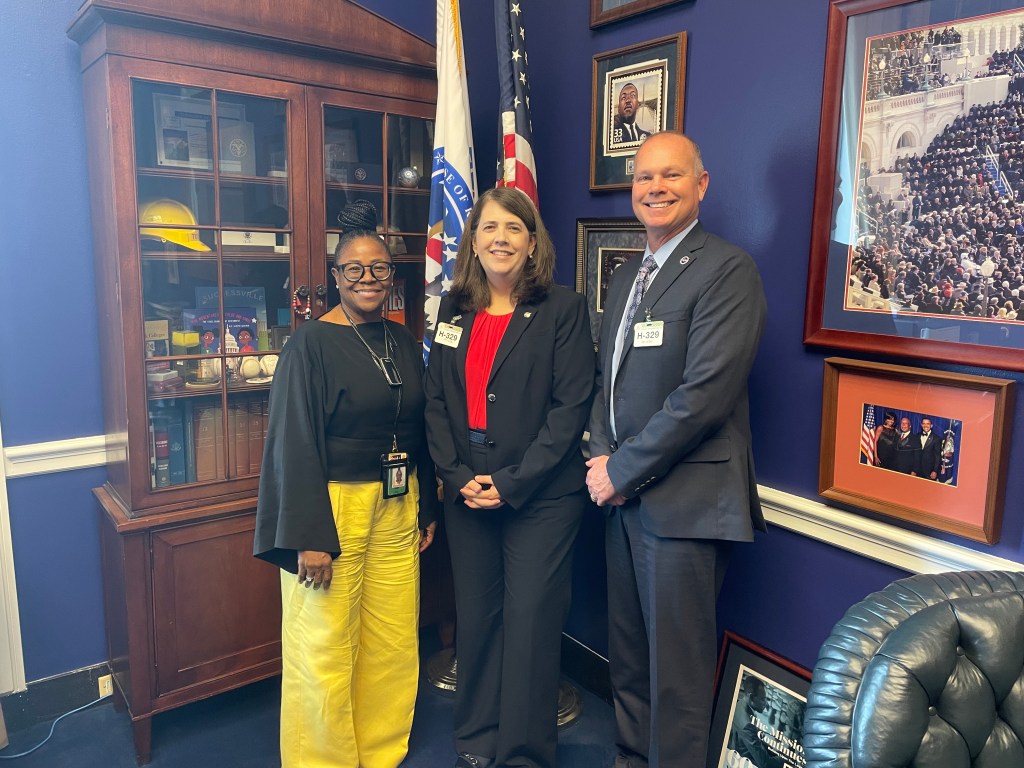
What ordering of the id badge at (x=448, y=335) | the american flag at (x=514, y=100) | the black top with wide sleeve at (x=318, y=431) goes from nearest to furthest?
the black top with wide sleeve at (x=318, y=431) → the id badge at (x=448, y=335) → the american flag at (x=514, y=100)

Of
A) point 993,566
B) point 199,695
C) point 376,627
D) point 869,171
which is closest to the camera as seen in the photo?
point 993,566

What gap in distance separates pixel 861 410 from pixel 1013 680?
0.78 m

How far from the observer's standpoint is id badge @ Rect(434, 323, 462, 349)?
210 centimetres

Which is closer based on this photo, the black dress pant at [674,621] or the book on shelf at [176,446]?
the black dress pant at [674,621]

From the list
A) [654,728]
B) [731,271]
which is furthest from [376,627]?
[731,271]

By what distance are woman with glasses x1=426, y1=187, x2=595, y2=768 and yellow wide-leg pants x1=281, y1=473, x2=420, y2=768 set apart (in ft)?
0.56

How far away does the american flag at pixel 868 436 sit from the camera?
1778mm

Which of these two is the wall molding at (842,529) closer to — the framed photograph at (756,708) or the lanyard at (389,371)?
the framed photograph at (756,708)

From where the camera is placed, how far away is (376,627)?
2.13m

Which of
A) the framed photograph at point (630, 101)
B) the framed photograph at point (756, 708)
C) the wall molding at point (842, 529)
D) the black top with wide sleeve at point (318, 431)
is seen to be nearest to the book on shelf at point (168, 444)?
the wall molding at point (842, 529)

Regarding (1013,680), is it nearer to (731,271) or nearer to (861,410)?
(861,410)

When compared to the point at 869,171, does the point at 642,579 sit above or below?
below

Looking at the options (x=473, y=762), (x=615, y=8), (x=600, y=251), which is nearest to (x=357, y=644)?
(x=473, y=762)

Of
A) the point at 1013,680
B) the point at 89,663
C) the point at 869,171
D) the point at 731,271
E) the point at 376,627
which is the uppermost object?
the point at 869,171
